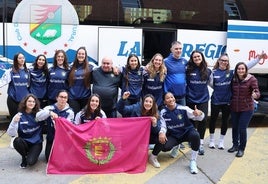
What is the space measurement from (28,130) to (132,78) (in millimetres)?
1637

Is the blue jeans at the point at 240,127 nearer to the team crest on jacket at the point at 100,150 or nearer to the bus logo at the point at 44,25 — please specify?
the team crest on jacket at the point at 100,150

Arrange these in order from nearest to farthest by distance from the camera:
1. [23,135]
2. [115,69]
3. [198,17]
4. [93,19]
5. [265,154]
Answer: [23,135], [115,69], [265,154], [93,19], [198,17]

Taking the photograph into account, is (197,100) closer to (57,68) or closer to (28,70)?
(57,68)

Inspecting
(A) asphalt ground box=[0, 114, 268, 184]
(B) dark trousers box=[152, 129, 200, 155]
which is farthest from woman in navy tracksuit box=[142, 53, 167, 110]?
(A) asphalt ground box=[0, 114, 268, 184]

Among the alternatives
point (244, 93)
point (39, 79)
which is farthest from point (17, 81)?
point (244, 93)

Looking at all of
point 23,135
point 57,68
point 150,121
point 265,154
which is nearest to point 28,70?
point 57,68

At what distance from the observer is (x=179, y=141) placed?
569cm

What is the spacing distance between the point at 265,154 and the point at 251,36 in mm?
2522

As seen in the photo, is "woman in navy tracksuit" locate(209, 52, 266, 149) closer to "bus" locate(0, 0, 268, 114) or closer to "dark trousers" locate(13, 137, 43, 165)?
"bus" locate(0, 0, 268, 114)

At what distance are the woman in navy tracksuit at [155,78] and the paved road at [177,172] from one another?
3.04 ft

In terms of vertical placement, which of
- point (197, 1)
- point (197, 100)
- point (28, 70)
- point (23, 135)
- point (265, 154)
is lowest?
point (265, 154)

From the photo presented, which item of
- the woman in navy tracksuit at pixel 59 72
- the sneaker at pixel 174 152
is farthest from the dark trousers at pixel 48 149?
the sneaker at pixel 174 152

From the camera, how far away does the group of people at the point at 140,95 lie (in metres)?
5.45

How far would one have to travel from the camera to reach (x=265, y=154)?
6328 millimetres
